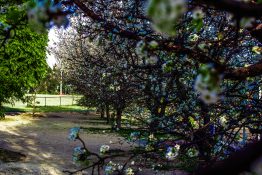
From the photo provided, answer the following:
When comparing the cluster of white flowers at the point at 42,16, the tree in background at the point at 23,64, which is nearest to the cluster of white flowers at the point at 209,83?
the cluster of white flowers at the point at 42,16

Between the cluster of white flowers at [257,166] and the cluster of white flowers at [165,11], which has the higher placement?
the cluster of white flowers at [165,11]

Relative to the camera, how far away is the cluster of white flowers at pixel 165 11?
530 mm

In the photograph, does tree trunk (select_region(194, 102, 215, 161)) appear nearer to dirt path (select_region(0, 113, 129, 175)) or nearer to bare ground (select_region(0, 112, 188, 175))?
bare ground (select_region(0, 112, 188, 175))

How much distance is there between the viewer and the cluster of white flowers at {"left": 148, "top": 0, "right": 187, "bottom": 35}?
0.53m

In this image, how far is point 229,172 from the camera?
0.50 m

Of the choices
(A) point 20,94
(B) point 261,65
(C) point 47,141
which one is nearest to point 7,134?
(C) point 47,141

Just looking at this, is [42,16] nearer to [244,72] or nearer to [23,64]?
[244,72]

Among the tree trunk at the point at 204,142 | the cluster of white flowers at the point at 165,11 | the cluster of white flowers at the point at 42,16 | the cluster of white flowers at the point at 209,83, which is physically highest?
the cluster of white flowers at the point at 42,16

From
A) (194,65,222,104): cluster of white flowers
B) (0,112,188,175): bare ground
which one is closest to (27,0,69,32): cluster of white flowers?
(194,65,222,104): cluster of white flowers

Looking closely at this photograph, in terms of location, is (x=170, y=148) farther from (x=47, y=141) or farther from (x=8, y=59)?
(x=8, y=59)

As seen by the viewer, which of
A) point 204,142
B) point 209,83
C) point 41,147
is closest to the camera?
point 209,83

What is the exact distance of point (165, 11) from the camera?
55 centimetres

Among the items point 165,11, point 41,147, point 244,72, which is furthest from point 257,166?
point 41,147

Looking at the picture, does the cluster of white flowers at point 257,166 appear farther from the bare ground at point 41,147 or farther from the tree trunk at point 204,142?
the bare ground at point 41,147
